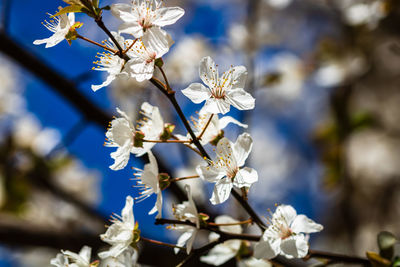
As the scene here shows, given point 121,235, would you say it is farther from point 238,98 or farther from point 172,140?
point 238,98

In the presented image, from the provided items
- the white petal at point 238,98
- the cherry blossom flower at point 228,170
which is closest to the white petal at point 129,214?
the cherry blossom flower at point 228,170

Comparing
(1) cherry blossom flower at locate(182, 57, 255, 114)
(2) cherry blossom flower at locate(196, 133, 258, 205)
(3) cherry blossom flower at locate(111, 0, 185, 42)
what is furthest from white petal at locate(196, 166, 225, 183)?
(3) cherry blossom flower at locate(111, 0, 185, 42)

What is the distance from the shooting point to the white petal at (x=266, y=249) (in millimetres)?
593

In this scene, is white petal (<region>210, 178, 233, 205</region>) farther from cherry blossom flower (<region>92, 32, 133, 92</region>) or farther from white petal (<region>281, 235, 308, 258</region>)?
cherry blossom flower (<region>92, 32, 133, 92</region>)

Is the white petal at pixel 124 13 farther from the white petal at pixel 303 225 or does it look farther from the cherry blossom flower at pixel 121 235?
the white petal at pixel 303 225

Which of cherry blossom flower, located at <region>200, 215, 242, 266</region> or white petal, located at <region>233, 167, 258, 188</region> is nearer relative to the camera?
white petal, located at <region>233, 167, 258, 188</region>

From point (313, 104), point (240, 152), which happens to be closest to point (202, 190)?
point (240, 152)

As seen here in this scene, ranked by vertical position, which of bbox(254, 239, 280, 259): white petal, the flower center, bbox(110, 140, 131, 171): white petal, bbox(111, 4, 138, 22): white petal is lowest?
bbox(254, 239, 280, 259): white petal

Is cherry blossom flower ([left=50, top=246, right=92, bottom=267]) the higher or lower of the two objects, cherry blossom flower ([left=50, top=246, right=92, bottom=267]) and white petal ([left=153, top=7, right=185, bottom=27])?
the lower

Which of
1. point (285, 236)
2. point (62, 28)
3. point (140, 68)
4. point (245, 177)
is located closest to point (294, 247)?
point (285, 236)

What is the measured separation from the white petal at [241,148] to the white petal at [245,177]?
21 mm

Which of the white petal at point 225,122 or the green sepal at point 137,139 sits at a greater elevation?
the white petal at point 225,122

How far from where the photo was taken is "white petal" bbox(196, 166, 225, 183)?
2.00 ft

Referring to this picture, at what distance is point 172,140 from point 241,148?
117mm
